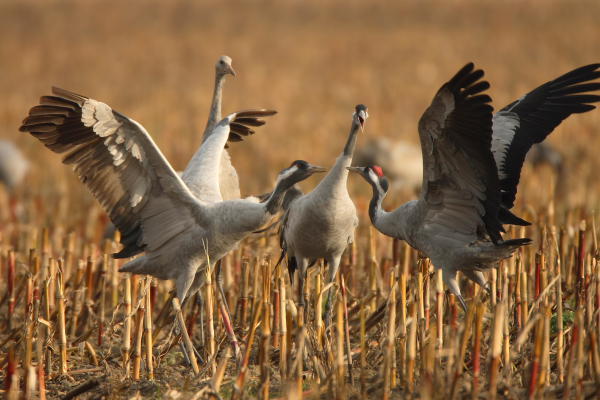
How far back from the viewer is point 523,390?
4.20 metres

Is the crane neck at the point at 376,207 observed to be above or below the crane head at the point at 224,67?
below

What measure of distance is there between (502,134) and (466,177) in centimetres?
108

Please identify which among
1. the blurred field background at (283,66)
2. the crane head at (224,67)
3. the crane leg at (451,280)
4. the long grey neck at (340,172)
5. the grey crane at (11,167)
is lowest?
the crane leg at (451,280)

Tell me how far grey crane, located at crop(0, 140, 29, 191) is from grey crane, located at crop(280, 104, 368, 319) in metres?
7.27

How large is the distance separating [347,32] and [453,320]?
22.0 m

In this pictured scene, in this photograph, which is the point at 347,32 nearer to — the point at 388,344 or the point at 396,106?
the point at 396,106

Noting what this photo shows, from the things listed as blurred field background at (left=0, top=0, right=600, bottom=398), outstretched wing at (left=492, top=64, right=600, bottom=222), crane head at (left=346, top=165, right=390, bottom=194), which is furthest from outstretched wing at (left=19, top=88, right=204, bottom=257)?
blurred field background at (left=0, top=0, right=600, bottom=398)

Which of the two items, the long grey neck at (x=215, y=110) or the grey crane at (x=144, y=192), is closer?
the grey crane at (x=144, y=192)

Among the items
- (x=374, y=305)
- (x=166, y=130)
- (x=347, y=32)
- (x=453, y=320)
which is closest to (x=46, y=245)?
(x=374, y=305)

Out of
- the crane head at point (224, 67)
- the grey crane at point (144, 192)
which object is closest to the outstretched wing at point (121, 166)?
the grey crane at point (144, 192)

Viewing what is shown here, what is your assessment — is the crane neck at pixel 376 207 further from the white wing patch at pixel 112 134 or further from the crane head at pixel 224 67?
the crane head at pixel 224 67

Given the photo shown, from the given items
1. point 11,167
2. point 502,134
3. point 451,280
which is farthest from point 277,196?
point 11,167

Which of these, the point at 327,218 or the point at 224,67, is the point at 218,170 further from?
the point at 224,67

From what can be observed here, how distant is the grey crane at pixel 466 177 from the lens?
4836 mm
